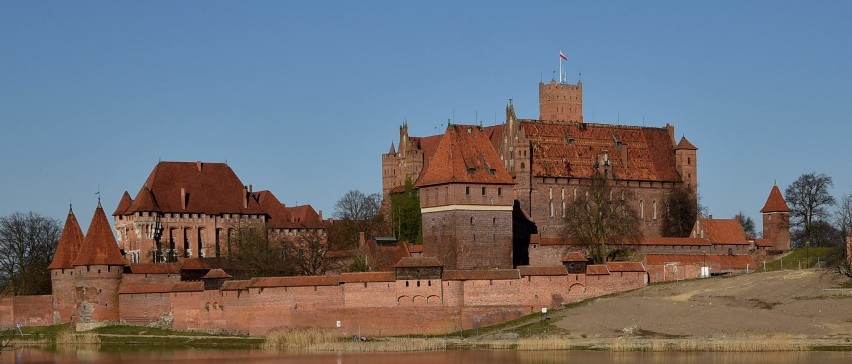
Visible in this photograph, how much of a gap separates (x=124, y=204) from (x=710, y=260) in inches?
Result: 1173

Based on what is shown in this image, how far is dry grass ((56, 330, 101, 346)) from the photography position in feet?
241

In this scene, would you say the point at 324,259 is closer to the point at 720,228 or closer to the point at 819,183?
the point at 720,228

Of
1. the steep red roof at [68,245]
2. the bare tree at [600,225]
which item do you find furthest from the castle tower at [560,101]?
the steep red roof at [68,245]

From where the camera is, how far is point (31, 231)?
8988 cm

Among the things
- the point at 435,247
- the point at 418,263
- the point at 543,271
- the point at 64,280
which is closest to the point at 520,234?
the point at 435,247

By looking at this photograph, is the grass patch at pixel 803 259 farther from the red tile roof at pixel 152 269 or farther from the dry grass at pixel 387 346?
the red tile roof at pixel 152 269

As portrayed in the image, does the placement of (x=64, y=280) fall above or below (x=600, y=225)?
below

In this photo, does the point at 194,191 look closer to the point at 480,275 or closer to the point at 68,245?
the point at 68,245

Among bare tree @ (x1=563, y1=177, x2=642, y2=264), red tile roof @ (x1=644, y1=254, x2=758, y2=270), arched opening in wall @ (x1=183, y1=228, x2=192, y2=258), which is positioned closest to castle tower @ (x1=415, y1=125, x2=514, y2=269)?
bare tree @ (x1=563, y1=177, x2=642, y2=264)

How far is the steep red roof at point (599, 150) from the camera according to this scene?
88250 millimetres

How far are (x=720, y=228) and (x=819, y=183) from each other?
755cm

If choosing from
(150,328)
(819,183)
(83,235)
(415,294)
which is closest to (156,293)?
(150,328)

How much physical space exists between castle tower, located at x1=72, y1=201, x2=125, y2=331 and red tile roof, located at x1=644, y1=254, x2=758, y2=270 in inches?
891

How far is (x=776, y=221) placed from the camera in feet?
291
